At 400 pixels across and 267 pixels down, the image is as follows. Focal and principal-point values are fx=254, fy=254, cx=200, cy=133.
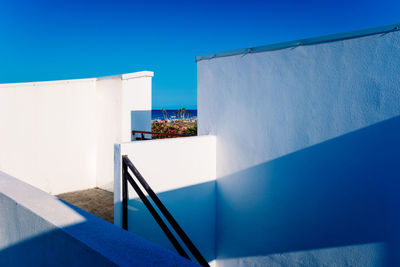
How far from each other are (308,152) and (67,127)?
513cm

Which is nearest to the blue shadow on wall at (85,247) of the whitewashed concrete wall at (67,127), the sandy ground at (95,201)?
the sandy ground at (95,201)

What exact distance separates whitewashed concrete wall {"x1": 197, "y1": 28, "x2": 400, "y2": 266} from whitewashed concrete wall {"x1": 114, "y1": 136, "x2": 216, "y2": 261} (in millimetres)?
222

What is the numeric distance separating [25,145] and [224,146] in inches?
166

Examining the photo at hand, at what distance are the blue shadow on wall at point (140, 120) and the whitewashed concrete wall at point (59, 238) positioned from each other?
415cm

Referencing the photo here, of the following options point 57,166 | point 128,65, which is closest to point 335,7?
point 57,166

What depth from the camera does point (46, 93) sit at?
5.47 meters

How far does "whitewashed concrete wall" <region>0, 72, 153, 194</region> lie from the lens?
16.8ft

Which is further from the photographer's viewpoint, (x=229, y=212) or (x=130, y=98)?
(x=130, y=98)

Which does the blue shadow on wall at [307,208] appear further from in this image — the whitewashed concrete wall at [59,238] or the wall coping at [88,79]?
the wall coping at [88,79]

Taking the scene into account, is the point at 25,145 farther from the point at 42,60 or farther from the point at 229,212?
the point at 42,60

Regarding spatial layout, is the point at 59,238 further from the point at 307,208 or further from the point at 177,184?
the point at 307,208

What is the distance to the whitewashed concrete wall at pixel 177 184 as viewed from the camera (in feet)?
9.65

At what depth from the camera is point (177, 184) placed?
3434 mm

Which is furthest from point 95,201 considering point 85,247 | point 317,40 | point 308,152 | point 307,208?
point 317,40
